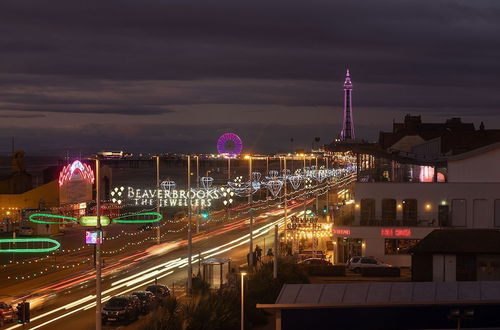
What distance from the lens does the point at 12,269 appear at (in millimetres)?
49969

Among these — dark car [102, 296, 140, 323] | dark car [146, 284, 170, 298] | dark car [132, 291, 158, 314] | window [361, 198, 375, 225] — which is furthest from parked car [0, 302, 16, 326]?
window [361, 198, 375, 225]

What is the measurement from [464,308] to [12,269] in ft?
110

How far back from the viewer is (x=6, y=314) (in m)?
33.1

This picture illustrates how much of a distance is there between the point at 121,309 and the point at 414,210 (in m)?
24.2

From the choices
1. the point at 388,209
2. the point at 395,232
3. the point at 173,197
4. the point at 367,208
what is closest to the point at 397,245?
the point at 395,232

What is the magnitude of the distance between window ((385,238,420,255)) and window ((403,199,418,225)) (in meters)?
1.43

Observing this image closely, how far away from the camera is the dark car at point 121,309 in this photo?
32.9 metres

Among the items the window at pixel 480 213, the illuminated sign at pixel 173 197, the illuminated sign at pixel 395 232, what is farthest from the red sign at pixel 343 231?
the illuminated sign at pixel 173 197

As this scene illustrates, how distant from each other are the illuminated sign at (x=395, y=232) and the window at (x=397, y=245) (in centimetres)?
36

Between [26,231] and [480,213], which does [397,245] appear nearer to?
[480,213]

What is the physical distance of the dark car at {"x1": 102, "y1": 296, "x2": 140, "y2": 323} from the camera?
32.9 metres

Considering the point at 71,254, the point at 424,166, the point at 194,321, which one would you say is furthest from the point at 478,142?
the point at 194,321

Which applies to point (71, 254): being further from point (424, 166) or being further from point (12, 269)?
point (424, 166)

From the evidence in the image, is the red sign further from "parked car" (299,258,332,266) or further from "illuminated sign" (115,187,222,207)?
"illuminated sign" (115,187,222,207)
